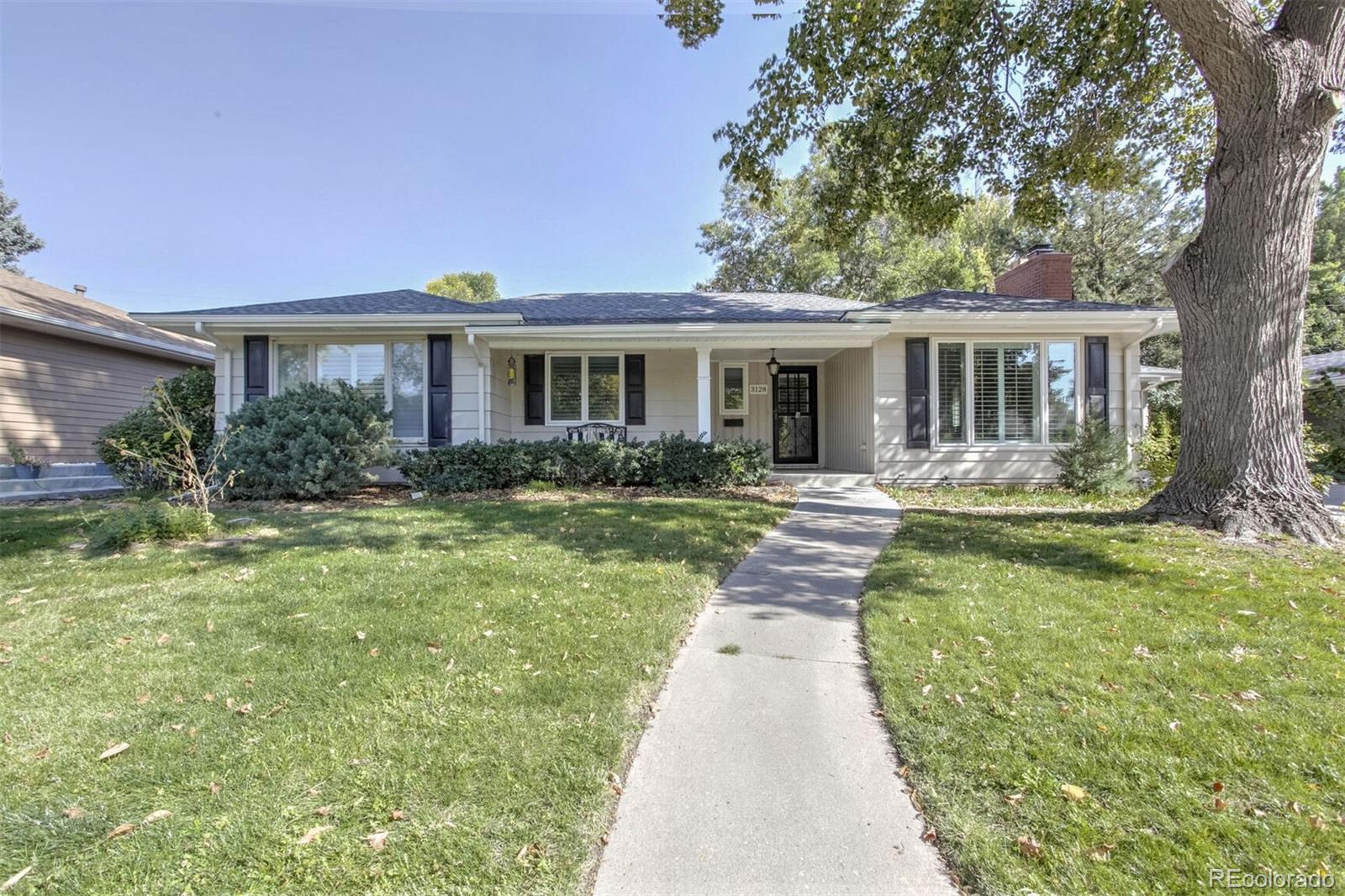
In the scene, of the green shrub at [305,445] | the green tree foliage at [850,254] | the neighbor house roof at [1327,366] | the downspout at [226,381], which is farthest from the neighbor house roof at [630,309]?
the green tree foliage at [850,254]

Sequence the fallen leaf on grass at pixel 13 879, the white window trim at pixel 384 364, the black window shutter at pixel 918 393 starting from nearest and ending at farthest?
1. the fallen leaf on grass at pixel 13 879
2. the white window trim at pixel 384 364
3. the black window shutter at pixel 918 393

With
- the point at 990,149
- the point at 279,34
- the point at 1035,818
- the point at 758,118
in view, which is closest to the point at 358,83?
the point at 279,34

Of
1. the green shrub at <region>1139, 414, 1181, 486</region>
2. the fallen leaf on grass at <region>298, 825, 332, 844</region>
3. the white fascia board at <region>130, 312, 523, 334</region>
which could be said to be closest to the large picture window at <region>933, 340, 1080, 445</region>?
the green shrub at <region>1139, 414, 1181, 486</region>

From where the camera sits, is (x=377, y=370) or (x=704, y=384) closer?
(x=704, y=384)

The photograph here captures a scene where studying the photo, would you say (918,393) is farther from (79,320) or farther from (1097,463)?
(79,320)

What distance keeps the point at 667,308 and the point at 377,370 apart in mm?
5311

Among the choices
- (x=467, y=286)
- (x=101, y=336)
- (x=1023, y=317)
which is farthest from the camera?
(x=467, y=286)

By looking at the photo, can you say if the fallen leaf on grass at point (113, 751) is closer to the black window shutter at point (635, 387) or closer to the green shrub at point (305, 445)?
the green shrub at point (305, 445)

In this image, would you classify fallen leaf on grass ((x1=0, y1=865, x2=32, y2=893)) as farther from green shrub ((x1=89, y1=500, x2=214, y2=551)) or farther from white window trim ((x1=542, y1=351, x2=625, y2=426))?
white window trim ((x1=542, y1=351, x2=625, y2=426))

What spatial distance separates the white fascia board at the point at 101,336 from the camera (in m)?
9.77

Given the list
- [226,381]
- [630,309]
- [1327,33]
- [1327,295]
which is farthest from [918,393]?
[1327,295]

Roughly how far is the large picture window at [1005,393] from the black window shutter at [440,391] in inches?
328

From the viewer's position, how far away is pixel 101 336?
11.1 m

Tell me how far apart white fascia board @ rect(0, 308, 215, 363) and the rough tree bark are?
45.6 feet
